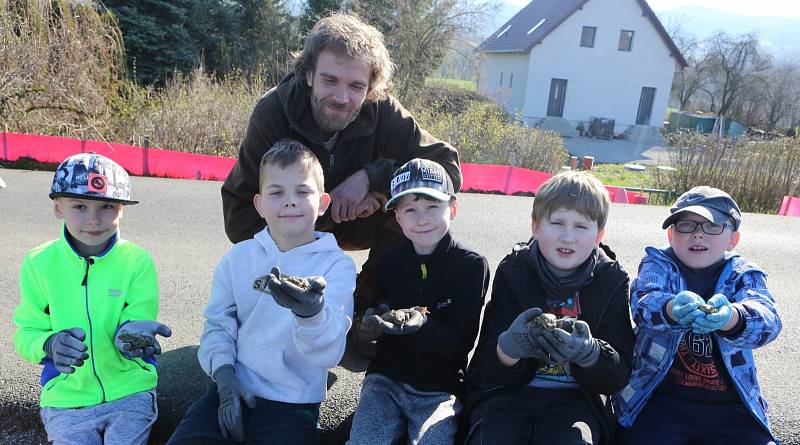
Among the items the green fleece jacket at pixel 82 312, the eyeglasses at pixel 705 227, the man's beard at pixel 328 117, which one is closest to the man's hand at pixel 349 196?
the man's beard at pixel 328 117

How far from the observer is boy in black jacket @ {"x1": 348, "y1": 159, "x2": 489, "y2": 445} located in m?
2.40

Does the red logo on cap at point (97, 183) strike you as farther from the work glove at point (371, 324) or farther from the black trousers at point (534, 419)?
the black trousers at point (534, 419)

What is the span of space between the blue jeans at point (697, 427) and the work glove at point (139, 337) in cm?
193

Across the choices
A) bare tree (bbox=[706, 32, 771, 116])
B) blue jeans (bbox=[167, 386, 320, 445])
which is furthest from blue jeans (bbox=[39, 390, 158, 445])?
bare tree (bbox=[706, 32, 771, 116])

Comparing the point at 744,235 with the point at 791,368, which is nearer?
the point at 791,368

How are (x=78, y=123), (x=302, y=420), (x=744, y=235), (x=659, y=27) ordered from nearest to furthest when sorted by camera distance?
(x=302, y=420) < (x=744, y=235) < (x=78, y=123) < (x=659, y=27)

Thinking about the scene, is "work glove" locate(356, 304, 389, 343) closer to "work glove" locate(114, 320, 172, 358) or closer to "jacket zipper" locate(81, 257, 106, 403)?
"work glove" locate(114, 320, 172, 358)

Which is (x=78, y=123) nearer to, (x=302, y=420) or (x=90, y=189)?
(x=90, y=189)

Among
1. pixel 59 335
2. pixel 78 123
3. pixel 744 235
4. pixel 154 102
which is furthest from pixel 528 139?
pixel 59 335

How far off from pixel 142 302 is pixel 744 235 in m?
7.09

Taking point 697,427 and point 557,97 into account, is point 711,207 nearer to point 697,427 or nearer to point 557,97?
point 697,427

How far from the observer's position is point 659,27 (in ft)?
105

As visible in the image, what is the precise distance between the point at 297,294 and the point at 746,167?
10.4 meters

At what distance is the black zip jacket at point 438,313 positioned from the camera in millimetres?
2479
